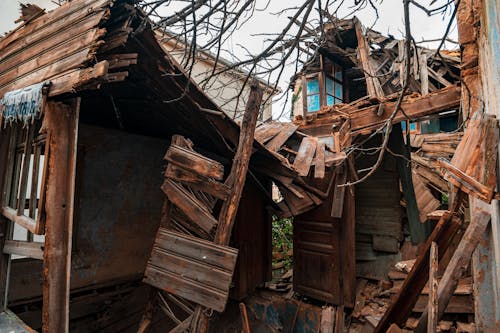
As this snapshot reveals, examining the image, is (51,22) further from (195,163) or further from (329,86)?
(329,86)

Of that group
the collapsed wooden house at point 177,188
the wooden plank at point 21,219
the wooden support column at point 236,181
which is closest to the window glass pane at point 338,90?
the collapsed wooden house at point 177,188

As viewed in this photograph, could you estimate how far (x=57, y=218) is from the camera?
258 centimetres

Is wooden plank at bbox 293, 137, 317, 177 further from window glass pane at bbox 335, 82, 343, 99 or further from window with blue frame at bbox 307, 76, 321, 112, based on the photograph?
window glass pane at bbox 335, 82, 343, 99

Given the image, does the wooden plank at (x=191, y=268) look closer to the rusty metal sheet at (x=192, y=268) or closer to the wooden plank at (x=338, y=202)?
the rusty metal sheet at (x=192, y=268)

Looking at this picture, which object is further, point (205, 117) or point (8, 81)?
point (205, 117)

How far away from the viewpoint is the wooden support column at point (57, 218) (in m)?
2.53

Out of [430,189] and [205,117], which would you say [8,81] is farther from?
[430,189]

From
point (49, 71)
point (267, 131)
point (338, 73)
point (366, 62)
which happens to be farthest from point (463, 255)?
point (338, 73)

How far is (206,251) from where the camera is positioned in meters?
3.17

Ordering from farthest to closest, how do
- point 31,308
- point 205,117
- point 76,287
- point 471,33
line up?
point 76,287, point 31,308, point 205,117, point 471,33

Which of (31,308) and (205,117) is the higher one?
(205,117)

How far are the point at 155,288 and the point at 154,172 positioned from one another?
295 cm

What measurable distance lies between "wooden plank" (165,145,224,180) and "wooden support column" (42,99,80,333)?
1.05 meters

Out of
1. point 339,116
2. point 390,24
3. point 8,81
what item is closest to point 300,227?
point 339,116
